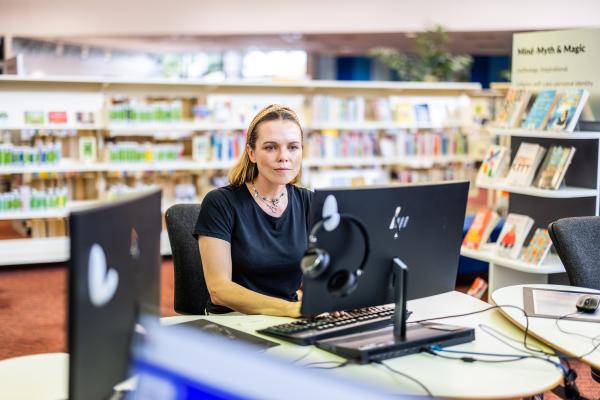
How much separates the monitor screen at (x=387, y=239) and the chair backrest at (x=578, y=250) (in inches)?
33.5

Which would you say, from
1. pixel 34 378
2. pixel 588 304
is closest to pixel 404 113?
pixel 588 304

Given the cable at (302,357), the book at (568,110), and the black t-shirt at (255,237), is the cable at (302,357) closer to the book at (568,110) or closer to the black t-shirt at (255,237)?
the black t-shirt at (255,237)

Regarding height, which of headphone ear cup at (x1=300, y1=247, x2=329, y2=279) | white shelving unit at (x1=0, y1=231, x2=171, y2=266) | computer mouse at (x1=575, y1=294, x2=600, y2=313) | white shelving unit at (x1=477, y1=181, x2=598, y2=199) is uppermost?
headphone ear cup at (x1=300, y1=247, x2=329, y2=279)

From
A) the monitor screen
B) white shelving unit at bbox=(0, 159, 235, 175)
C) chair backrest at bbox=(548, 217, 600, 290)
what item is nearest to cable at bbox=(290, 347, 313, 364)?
the monitor screen

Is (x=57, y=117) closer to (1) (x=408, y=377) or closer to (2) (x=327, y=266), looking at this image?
(2) (x=327, y=266)

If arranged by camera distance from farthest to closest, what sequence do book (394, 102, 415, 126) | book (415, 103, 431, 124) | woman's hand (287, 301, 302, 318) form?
book (415, 103, 431, 124), book (394, 102, 415, 126), woman's hand (287, 301, 302, 318)

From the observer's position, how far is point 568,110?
167 inches

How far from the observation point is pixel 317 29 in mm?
11617

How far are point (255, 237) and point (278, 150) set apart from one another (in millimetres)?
303

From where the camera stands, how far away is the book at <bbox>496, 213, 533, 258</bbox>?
447 cm

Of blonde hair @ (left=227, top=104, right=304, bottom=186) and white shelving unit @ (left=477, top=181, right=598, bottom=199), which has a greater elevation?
blonde hair @ (left=227, top=104, right=304, bottom=186)

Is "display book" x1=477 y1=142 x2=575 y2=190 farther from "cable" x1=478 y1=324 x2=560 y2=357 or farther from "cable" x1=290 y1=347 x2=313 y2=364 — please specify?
"cable" x1=290 y1=347 x2=313 y2=364

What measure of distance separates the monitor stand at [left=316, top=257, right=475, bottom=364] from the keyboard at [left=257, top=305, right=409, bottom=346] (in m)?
0.02

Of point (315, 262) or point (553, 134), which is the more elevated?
point (553, 134)
